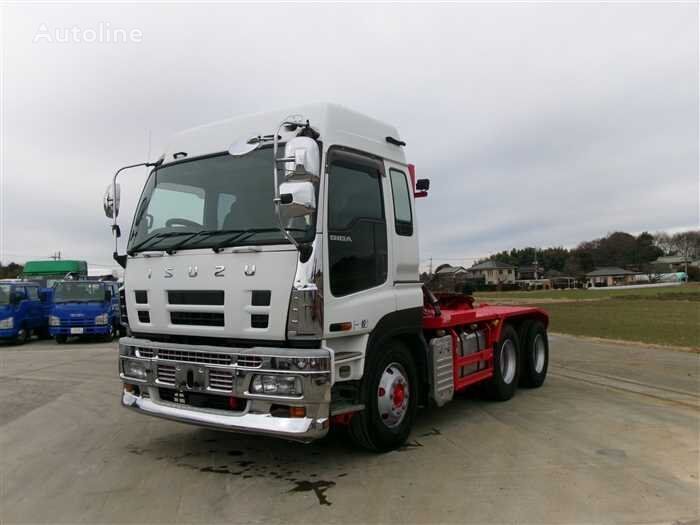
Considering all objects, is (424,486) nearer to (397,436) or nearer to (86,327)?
(397,436)

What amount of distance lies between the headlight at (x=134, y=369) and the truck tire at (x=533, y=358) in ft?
18.4

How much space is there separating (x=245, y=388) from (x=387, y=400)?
4.67 ft

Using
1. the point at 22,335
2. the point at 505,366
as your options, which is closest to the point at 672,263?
the point at 22,335

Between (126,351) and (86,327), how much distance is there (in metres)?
13.1

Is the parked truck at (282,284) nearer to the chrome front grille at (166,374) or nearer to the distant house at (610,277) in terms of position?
the chrome front grille at (166,374)

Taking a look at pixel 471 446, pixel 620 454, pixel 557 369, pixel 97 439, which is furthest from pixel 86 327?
pixel 620 454

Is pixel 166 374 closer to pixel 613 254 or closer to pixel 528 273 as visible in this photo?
pixel 528 273

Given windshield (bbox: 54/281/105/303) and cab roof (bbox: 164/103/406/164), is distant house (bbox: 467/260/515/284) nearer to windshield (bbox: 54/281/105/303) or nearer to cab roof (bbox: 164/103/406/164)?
windshield (bbox: 54/281/105/303)

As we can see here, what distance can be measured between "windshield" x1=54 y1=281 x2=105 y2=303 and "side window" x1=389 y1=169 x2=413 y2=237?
14628 mm

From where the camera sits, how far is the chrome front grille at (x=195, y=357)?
Answer: 4398 millimetres

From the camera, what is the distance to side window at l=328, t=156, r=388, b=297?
177 inches

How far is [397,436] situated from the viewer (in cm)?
512

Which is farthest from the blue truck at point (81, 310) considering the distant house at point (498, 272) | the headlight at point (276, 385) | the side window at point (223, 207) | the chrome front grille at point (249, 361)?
the distant house at point (498, 272)

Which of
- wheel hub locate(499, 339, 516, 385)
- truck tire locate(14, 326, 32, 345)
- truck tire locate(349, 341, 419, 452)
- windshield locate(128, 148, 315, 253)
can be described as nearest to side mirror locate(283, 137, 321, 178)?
windshield locate(128, 148, 315, 253)
